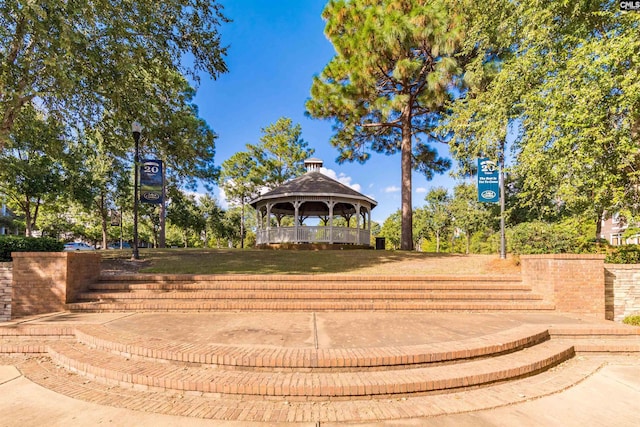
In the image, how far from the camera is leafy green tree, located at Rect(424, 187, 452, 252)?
113 feet

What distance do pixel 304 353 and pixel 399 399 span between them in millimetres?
1134

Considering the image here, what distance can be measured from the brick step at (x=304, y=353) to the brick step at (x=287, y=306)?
5.64 ft

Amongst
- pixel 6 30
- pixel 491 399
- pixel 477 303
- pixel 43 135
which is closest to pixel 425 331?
pixel 491 399

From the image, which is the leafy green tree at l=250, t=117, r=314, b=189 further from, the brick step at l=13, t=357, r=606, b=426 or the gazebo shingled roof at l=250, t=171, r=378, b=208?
the brick step at l=13, t=357, r=606, b=426

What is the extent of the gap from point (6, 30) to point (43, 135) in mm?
2914

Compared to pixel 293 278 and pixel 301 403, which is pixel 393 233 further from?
pixel 301 403

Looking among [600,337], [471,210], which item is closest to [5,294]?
[600,337]

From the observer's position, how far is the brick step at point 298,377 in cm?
333

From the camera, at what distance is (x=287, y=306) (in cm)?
631

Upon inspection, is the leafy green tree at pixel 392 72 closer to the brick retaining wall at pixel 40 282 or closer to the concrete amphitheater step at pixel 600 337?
the concrete amphitheater step at pixel 600 337

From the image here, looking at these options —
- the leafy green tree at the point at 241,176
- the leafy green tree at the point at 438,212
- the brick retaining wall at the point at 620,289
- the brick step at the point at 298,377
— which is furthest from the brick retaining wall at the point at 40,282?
the leafy green tree at the point at 438,212

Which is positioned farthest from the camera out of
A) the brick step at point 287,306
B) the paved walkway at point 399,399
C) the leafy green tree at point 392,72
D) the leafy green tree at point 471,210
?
the leafy green tree at point 471,210

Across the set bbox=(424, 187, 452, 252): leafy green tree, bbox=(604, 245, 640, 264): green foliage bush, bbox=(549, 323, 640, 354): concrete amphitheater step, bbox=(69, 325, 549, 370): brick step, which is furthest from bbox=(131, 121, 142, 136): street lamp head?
bbox=(424, 187, 452, 252): leafy green tree

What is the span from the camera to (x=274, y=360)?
368cm
